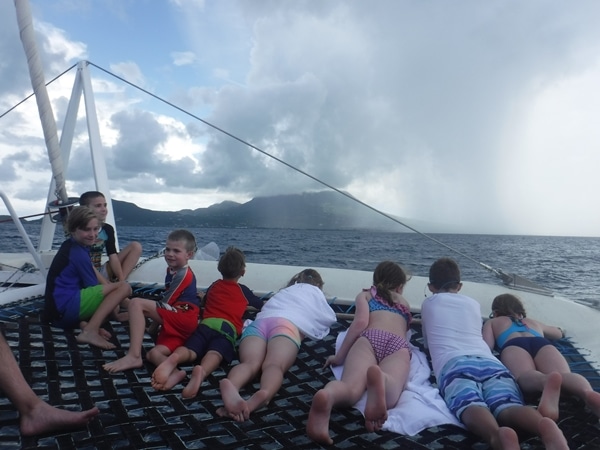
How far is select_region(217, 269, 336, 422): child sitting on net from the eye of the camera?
84.5 inches

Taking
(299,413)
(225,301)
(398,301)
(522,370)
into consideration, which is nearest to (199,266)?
(225,301)

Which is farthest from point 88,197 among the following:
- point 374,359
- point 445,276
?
point 445,276

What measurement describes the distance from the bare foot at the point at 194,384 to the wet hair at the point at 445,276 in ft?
4.83

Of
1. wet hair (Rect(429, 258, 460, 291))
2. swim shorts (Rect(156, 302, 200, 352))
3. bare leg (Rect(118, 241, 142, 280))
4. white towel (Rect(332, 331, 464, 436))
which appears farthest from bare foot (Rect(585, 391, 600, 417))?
bare leg (Rect(118, 241, 142, 280))

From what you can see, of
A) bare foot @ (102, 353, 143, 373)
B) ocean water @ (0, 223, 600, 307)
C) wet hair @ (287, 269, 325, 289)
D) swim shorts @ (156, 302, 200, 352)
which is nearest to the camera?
bare foot @ (102, 353, 143, 373)

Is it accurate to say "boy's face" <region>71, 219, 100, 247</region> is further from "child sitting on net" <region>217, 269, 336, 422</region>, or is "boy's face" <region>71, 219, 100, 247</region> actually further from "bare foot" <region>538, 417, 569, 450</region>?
"bare foot" <region>538, 417, 569, 450</region>

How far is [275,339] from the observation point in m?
2.74

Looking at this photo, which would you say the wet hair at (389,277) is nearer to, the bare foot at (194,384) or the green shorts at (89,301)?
the bare foot at (194,384)

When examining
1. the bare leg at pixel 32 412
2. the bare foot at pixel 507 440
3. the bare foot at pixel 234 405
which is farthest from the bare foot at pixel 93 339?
the bare foot at pixel 507 440

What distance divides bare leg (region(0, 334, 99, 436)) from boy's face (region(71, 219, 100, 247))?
3.92ft

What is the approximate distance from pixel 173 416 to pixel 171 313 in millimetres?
844

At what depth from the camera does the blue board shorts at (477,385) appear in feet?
6.86

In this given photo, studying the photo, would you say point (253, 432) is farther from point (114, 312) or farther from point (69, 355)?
point (114, 312)

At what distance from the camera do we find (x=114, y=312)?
3.32 m
